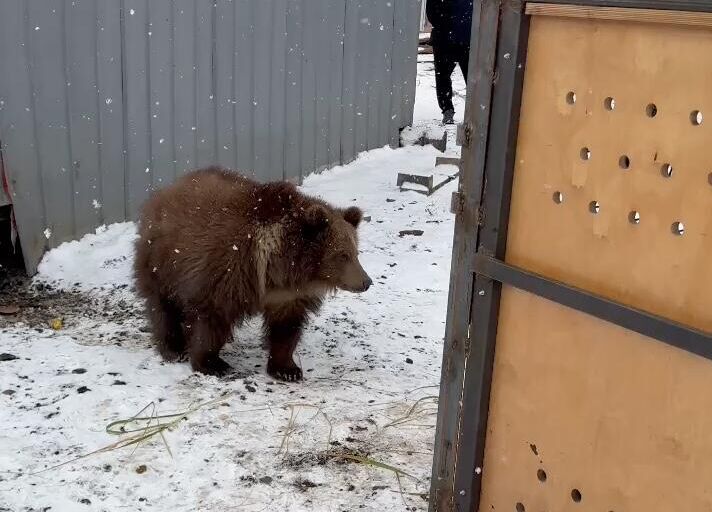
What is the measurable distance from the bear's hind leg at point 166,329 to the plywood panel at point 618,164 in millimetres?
2919

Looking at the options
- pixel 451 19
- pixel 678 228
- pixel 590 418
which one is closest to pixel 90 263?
pixel 590 418

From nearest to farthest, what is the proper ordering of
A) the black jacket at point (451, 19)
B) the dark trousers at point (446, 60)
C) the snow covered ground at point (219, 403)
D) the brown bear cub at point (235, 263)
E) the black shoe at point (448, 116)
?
the snow covered ground at point (219, 403)
the brown bear cub at point (235, 263)
the black jacket at point (451, 19)
the dark trousers at point (446, 60)
the black shoe at point (448, 116)

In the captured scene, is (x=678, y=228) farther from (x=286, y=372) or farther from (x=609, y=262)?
(x=286, y=372)

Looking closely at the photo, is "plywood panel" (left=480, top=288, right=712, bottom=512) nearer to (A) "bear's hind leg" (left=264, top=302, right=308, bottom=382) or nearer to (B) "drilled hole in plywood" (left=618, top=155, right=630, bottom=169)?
(B) "drilled hole in plywood" (left=618, top=155, right=630, bottom=169)

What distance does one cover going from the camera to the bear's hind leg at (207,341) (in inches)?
185

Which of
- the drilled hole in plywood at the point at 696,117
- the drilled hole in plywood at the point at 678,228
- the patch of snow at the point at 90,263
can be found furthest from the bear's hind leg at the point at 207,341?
the drilled hole in plywood at the point at 696,117

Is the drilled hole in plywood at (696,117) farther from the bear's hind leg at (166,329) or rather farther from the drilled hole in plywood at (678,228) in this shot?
the bear's hind leg at (166,329)

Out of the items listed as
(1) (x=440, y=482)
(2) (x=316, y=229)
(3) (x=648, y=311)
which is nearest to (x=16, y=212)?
(2) (x=316, y=229)

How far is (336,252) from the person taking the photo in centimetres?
479

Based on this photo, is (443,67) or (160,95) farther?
(443,67)

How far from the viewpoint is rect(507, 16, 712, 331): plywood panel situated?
6.88 feet

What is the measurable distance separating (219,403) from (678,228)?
2.81m

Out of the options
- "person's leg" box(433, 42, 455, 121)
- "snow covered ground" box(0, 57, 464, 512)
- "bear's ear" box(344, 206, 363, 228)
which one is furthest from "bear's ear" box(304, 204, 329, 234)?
"person's leg" box(433, 42, 455, 121)

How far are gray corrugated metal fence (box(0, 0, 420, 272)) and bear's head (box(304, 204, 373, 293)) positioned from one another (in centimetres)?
242
